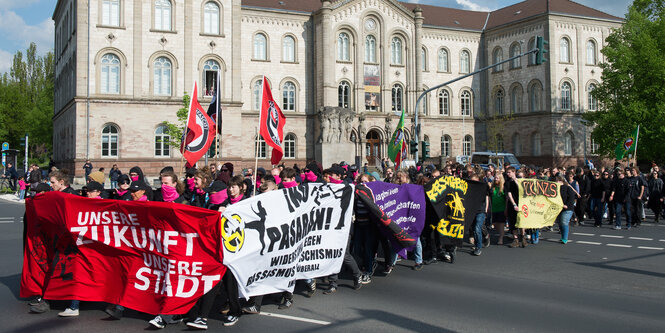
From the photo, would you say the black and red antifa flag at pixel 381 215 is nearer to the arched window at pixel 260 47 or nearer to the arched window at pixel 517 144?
the arched window at pixel 260 47

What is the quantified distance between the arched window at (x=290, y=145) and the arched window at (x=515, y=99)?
22488 mm

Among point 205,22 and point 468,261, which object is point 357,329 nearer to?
point 468,261

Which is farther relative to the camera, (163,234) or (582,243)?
(582,243)

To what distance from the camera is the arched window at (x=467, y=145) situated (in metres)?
51.7

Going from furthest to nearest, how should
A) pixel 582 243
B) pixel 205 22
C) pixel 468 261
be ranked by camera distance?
pixel 205 22
pixel 582 243
pixel 468 261

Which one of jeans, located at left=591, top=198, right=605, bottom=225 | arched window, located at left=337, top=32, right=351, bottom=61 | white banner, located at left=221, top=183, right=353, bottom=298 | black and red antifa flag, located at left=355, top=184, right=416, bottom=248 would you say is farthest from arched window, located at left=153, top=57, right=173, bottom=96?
white banner, located at left=221, top=183, right=353, bottom=298

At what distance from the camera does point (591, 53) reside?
48781 mm

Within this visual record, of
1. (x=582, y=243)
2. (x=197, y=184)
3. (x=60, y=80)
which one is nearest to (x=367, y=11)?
(x=60, y=80)

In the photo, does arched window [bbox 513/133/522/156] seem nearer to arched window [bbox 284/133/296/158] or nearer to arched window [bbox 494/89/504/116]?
arched window [bbox 494/89/504/116]

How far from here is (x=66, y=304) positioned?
704 cm

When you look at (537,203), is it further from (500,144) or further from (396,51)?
(500,144)

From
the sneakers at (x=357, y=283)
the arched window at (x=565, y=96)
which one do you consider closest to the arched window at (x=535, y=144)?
the arched window at (x=565, y=96)

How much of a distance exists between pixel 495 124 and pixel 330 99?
1746 centimetres

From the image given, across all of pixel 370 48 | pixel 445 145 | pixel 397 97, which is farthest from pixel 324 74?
pixel 445 145
